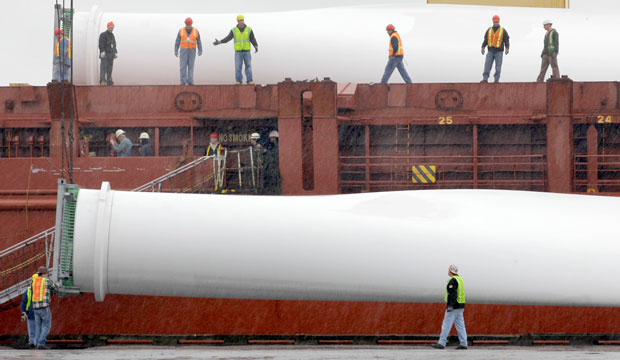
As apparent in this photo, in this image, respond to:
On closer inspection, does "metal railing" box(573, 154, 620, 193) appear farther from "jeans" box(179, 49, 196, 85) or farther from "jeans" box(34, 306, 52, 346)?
"jeans" box(34, 306, 52, 346)

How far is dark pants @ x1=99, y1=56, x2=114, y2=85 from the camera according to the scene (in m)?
19.5

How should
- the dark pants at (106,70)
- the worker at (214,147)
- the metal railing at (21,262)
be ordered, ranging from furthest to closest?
the dark pants at (106,70) < the worker at (214,147) < the metal railing at (21,262)

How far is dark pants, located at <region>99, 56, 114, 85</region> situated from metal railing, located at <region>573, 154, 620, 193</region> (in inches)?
374

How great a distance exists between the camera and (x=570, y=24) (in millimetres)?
22766

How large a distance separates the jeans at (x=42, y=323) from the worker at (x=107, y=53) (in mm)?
7252

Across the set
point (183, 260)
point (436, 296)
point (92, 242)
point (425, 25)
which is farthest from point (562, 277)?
point (425, 25)

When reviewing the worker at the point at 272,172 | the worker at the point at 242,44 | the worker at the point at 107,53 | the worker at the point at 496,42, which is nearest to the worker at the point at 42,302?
the worker at the point at 272,172

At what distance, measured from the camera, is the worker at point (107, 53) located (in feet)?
63.0

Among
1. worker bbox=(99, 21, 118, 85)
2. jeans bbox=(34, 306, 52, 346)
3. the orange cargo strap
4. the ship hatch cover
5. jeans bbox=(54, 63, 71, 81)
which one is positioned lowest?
jeans bbox=(34, 306, 52, 346)

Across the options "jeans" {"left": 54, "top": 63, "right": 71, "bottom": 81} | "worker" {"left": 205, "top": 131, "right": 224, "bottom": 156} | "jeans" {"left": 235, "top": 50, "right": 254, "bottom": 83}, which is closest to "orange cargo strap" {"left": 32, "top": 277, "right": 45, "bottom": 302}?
"worker" {"left": 205, "top": 131, "right": 224, "bottom": 156}

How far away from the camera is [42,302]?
43.7 feet

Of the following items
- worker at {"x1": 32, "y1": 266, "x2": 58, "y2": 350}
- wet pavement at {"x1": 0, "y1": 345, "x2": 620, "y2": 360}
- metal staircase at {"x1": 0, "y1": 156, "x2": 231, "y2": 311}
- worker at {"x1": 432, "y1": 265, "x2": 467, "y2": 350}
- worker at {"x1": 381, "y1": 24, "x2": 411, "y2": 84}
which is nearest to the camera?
wet pavement at {"x1": 0, "y1": 345, "x2": 620, "y2": 360}

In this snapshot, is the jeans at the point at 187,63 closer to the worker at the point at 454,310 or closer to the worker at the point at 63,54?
the worker at the point at 63,54

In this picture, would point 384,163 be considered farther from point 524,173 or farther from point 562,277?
point 562,277
